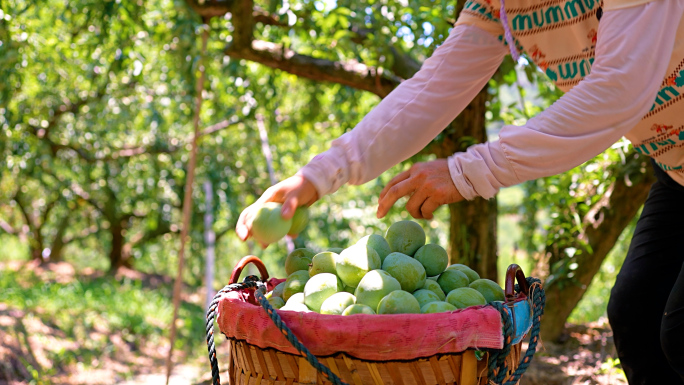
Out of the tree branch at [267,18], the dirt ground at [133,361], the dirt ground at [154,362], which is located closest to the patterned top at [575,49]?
the dirt ground at [154,362]

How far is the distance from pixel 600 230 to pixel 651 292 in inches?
49.5

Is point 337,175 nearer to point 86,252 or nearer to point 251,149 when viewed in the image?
point 251,149

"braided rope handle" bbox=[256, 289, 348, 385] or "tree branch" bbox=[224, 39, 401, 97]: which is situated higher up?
"tree branch" bbox=[224, 39, 401, 97]

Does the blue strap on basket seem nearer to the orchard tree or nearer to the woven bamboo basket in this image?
the woven bamboo basket

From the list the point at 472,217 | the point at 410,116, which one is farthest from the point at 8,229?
the point at 410,116

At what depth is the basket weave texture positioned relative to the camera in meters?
0.92

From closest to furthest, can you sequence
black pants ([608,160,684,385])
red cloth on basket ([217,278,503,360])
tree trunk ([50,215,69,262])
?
1. red cloth on basket ([217,278,503,360])
2. black pants ([608,160,684,385])
3. tree trunk ([50,215,69,262])

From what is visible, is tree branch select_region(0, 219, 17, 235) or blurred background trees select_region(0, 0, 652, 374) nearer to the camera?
blurred background trees select_region(0, 0, 652, 374)

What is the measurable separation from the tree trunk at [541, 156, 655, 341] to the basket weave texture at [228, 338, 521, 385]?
1772 millimetres

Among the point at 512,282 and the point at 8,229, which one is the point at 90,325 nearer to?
the point at 8,229

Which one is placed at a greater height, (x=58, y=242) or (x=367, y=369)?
(x=367, y=369)

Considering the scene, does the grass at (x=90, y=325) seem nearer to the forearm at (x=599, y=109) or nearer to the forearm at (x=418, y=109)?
the forearm at (x=418, y=109)

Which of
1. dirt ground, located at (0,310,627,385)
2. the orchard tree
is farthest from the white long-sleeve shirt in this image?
the orchard tree

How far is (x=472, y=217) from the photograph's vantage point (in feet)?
8.03
